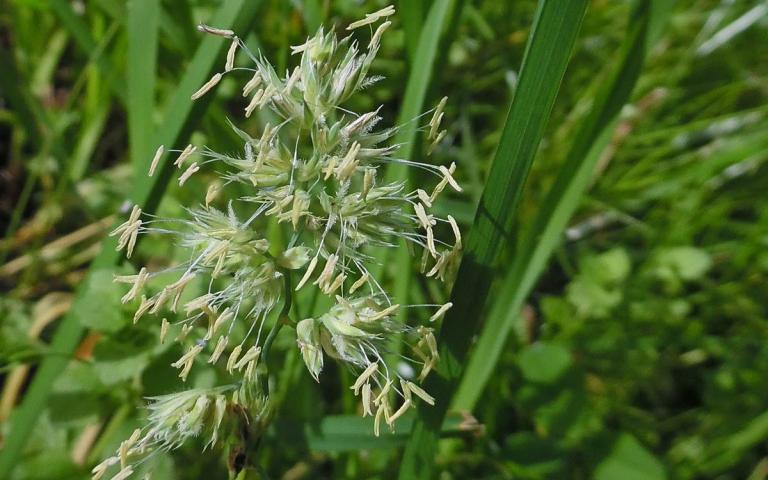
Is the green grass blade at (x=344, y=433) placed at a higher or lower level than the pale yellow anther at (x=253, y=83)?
lower

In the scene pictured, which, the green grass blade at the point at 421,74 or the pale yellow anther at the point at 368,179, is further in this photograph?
the green grass blade at the point at 421,74

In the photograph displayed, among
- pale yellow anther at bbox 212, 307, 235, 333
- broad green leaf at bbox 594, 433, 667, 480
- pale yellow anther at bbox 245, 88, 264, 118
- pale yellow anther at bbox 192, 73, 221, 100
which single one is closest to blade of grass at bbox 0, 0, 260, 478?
pale yellow anther at bbox 192, 73, 221, 100

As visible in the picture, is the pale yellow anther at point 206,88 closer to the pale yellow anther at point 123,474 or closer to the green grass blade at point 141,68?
the green grass blade at point 141,68

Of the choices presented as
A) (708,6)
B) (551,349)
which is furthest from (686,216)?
(708,6)

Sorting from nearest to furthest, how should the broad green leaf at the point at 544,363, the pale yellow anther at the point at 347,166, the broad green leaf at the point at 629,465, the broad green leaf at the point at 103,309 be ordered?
1. the pale yellow anther at the point at 347,166
2. the broad green leaf at the point at 103,309
3. the broad green leaf at the point at 629,465
4. the broad green leaf at the point at 544,363

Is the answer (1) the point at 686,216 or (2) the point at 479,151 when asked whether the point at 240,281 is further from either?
(1) the point at 686,216

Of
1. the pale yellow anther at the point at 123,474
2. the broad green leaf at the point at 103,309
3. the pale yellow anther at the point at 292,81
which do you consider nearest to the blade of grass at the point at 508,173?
the pale yellow anther at the point at 292,81

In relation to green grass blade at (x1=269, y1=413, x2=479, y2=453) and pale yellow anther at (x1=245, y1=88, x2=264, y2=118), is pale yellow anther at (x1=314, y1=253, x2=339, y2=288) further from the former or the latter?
green grass blade at (x1=269, y1=413, x2=479, y2=453)
